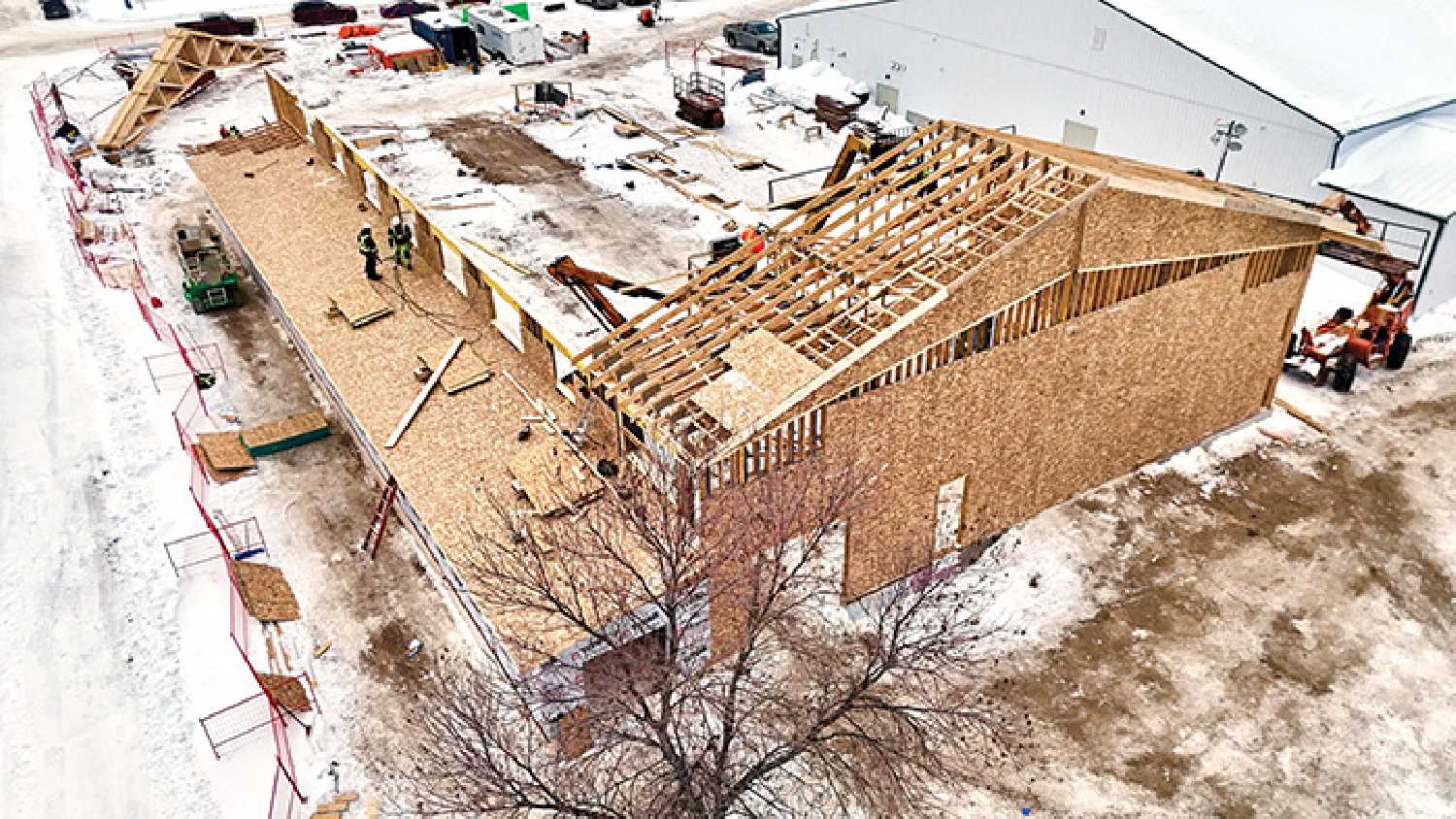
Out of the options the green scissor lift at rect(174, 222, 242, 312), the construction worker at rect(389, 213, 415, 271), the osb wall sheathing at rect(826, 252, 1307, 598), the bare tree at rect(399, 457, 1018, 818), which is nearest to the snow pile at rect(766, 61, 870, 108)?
the construction worker at rect(389, 213, 415, 271)

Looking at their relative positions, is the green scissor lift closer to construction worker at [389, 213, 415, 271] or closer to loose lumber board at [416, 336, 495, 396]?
construction worker at [389, 213, 415, 271]

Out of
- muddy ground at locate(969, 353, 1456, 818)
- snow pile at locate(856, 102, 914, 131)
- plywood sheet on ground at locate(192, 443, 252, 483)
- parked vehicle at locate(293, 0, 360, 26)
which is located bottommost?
muddy ground at locate(969, 353, 1456, 818)

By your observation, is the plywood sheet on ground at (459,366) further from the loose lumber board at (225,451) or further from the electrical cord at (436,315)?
the loose lumber board at (225,451)

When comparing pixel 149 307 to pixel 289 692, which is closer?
pixel 289 692

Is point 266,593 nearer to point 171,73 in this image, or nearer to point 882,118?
point 882,118

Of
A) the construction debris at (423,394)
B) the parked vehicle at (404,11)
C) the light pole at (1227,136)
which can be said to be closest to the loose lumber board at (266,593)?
the construction debris at (423,394)

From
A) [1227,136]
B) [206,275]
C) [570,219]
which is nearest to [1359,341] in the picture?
[1227,136]
